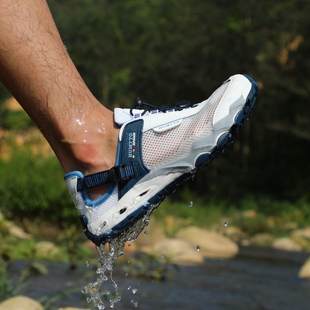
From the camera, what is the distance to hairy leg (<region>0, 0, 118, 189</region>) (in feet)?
6.13

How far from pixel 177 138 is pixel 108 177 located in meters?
0.24

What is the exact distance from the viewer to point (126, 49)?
45.0 meters

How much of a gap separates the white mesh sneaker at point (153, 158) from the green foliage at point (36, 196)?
627cm

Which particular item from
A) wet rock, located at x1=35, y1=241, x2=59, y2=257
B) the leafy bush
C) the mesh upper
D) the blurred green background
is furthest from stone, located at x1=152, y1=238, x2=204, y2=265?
A: the leafy bush

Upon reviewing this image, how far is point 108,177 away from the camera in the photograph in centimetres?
204

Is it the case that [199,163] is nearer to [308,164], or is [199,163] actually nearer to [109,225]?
[109,225]

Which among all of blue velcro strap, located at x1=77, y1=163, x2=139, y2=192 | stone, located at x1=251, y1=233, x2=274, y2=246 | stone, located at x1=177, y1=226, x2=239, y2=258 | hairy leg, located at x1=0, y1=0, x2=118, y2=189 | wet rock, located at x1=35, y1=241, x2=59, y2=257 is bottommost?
stone, located at x1=251, y1=233, x2=274, y2=246

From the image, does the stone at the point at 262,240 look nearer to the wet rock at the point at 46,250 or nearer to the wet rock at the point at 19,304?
the wet rock at the point at 46,250

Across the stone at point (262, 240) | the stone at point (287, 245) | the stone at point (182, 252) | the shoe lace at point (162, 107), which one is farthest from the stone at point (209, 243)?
the shoe lace at point (162, 107)

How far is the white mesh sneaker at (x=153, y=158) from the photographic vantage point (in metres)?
2.00

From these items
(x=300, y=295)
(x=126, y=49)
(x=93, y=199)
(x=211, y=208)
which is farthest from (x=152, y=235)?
(x=126, y=49)

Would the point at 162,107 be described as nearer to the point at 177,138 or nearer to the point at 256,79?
the point at 177,138

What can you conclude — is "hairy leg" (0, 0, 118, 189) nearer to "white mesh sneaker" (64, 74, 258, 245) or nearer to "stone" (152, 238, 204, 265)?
"white mesh sneaker" (64, 74, 258, 245)

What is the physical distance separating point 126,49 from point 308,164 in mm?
23802
